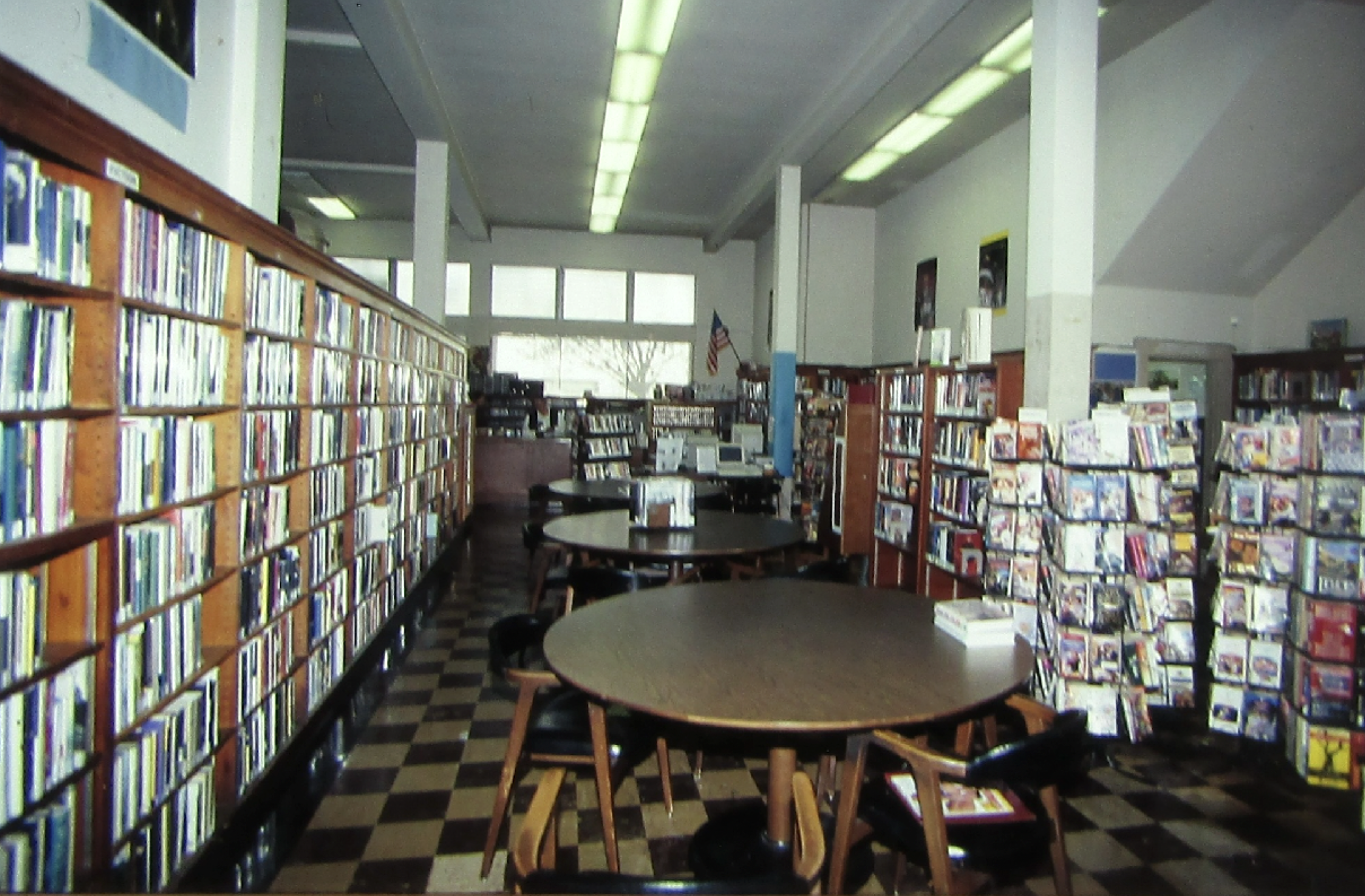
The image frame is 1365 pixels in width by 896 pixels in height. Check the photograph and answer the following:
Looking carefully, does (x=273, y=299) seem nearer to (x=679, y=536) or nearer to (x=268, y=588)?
(x=268, y=588)

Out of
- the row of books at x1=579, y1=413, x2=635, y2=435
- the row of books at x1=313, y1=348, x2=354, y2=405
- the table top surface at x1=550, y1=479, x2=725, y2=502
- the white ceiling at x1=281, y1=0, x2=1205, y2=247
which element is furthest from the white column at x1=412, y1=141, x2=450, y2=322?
the row of books at x1=313, y1=348, x2=354, y2=405

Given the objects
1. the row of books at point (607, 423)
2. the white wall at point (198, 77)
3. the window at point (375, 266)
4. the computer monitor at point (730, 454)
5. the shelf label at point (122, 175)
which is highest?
the window at point (375, 266)

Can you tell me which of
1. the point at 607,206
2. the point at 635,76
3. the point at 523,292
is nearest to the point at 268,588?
the point at 635,76

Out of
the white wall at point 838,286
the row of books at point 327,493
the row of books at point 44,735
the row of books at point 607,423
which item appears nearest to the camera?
the row of books at point 44,735

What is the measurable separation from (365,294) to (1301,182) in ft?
25.4

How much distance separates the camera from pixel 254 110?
3.11m

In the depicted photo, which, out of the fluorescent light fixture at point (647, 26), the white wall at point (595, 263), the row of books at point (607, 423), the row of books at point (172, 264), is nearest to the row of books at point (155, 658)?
the row of books at point (172, 264)

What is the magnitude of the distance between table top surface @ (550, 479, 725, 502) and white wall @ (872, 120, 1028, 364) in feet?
10.6

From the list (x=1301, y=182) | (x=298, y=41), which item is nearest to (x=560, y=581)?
(x=298, y=41)

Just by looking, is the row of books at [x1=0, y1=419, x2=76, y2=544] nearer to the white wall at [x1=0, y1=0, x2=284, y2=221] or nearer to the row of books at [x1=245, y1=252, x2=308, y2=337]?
the white wall at [x1=0, y1=0, x2=284, y2=221]

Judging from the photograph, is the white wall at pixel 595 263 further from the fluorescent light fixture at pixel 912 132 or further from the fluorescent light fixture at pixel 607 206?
the fluorescent light fixture at pixel 912 132

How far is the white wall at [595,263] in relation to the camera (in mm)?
13688

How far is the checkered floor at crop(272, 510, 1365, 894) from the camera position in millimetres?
2641

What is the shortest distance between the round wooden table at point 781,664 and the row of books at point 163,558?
108 centimetres
